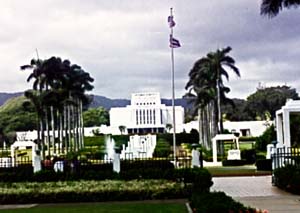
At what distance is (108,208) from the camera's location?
18141 millimetres

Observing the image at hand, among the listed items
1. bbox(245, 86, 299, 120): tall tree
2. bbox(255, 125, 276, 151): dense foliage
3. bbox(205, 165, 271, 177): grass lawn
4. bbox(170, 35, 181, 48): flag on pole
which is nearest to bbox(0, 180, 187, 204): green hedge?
bbox(205, 165, 271, 177): grass lawn

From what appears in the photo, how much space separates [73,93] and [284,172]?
56484mm

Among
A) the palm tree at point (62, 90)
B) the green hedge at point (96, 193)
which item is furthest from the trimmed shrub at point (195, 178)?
the palm tree at point (62, 90)

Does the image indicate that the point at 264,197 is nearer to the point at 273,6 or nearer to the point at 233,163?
the point at 273,6

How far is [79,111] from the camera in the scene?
8688 centimetres

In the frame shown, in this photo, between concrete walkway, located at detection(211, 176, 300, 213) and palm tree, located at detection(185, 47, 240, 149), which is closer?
concrete walkway, located at detection(211, 176, 300, 213)

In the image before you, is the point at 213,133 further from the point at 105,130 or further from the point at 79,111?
the point at 105,130

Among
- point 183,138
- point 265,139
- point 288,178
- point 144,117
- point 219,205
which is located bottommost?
point 288,178

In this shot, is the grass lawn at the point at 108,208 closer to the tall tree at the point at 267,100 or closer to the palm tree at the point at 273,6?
the palm tree at the point at 273,6

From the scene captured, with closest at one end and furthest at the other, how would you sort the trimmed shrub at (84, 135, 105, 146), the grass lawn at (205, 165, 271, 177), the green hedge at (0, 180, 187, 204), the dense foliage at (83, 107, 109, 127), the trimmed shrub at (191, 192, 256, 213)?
the trimmed shrub at (191, 192, 256, 213) < the green hedge at (0, 180, 187, 204) < the grass lawn at (205, 165, 271, 177) < the trimmed shrub at (84, 135, 105, 146) < the dense foliage at (83, 107, 109, 127)

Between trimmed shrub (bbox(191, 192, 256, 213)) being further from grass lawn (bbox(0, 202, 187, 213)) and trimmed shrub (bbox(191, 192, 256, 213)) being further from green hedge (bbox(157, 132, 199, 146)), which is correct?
green hedge (bbox(157, 132, 199, 146))

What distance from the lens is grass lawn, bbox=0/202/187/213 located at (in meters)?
17.2

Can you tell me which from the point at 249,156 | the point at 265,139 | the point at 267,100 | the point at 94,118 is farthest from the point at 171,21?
the point at 94,118

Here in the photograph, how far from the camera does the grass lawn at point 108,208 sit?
17234 millimetres
